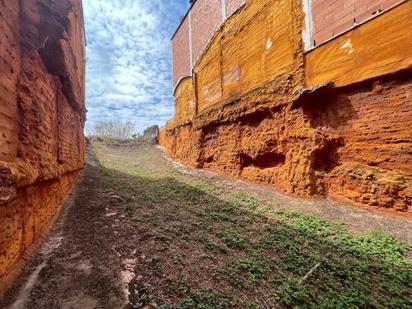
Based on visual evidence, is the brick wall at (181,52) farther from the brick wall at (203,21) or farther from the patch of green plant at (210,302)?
the patch of green plant at (210,302)

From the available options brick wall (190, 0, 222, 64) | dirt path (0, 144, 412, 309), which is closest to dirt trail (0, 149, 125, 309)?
dirt path (0, 144, 412, 309)

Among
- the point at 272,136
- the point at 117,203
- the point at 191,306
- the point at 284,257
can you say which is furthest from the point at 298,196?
the point at 117,203

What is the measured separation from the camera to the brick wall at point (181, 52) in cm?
1488

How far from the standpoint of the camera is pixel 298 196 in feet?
17.9

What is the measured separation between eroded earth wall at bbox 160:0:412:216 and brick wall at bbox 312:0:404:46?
0.16 meters

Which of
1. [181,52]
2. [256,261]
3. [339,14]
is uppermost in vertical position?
[181,52]

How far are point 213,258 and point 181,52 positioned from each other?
1652cm

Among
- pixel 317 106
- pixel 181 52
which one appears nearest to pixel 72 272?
pixel 317 106

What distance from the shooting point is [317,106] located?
5.40 metres

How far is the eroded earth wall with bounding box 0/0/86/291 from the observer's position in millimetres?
2148

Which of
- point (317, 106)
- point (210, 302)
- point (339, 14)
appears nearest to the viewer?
point (210, 302)

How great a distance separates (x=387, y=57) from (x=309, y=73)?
5.41 feet

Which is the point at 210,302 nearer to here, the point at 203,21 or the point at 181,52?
the point at 203,21

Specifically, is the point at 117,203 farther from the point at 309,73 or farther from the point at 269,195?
the point at 309,73
